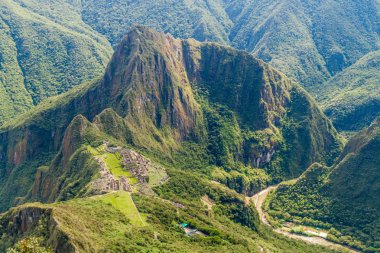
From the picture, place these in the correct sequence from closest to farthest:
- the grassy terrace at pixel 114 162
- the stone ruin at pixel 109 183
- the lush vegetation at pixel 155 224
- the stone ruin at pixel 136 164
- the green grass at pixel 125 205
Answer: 1. the lush vegetation at pixel 155 224
2. the green grass at pixel 125 205
3. the stone ruin at pixel 109 183
4. the grassy terrace at pixel 114 162
5. the stone ruin at pixel 136 164

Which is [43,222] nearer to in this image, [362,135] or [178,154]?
[178,154]

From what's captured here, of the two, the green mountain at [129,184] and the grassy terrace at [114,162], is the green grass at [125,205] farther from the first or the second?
the grassy terrace at [114,162]

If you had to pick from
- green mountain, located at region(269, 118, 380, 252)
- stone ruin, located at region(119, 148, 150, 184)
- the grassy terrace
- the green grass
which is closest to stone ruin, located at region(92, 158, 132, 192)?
the grassy terrace

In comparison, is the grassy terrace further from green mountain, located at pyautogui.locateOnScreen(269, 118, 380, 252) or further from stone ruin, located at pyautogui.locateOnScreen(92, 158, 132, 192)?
green mountain, located at pyautogui.locateOnScreen(269, 118, 380, 252)

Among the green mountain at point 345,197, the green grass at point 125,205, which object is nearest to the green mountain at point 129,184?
the green grass at point 125,205

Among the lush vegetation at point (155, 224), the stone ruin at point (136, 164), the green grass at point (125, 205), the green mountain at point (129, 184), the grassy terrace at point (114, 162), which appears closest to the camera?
the lush vegetation at point (155, 224)

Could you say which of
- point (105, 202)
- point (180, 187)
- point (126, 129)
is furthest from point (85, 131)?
point (105, 202)
